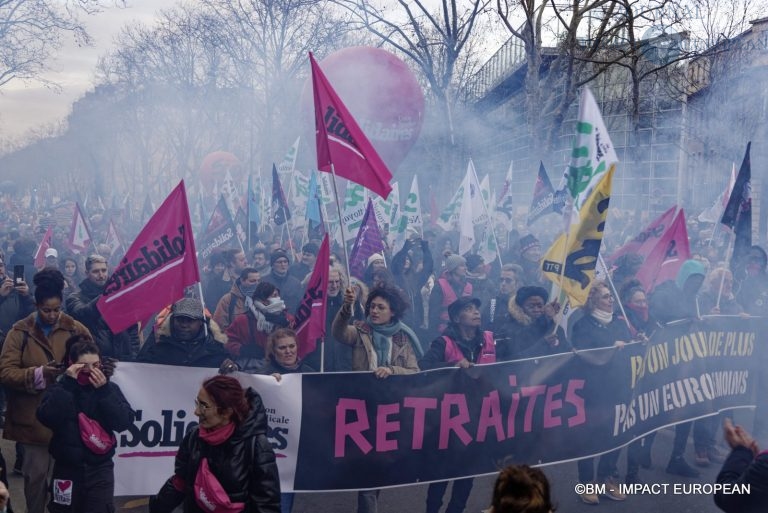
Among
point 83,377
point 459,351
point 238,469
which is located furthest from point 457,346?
point 83,377

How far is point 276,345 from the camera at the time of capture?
4773mm

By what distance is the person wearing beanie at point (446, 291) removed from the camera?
827 cm

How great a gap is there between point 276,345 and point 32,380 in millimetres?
1343

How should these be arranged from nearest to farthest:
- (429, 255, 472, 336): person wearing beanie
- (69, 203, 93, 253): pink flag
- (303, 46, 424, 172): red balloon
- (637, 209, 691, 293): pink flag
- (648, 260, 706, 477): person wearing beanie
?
1. (648, 260, 706, 477): person wearing beanie
2. (637, 209, 691, 293): pink flag
3. (429, 255, 472, 336): person wearing beanie
4. (69, 203, 93, 253): pink flag
5. (303, 46, 424, 172): red balloon

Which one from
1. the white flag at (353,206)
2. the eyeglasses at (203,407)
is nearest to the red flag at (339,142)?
the eyeglasses at (203,407)

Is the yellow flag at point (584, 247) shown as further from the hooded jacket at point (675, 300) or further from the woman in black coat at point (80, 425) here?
the woman in black coat at point (80, 425)

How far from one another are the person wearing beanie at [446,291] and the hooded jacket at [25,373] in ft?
13.6

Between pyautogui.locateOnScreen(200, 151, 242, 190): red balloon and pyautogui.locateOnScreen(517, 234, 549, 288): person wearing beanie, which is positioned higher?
pyautogui.locateOnScreen(200, 151, 242, 190): red balloon

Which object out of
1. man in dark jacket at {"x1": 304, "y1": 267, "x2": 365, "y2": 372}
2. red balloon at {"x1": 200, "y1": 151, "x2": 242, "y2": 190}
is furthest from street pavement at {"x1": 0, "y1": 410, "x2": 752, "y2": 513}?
red balloon at {"x1": 200, "y1": 151, "x2": 242, "y2": 190}

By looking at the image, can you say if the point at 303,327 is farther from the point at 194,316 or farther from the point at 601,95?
the point at 601,95

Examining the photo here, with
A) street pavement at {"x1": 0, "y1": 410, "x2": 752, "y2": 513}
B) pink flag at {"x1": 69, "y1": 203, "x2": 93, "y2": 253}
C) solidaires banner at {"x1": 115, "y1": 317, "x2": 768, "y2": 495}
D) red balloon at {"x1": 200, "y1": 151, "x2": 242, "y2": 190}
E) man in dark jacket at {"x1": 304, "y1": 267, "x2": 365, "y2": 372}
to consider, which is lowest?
street pavement at {"x1": 0, "y1": 410, "x2": 752, "y2": 513}

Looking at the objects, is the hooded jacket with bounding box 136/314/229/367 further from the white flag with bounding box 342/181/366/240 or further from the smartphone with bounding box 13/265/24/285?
the white flag with bounding box 342/181/366/240

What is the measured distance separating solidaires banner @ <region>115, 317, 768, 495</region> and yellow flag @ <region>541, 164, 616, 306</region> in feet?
1.63

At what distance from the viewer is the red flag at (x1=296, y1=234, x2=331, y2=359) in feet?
17.2
